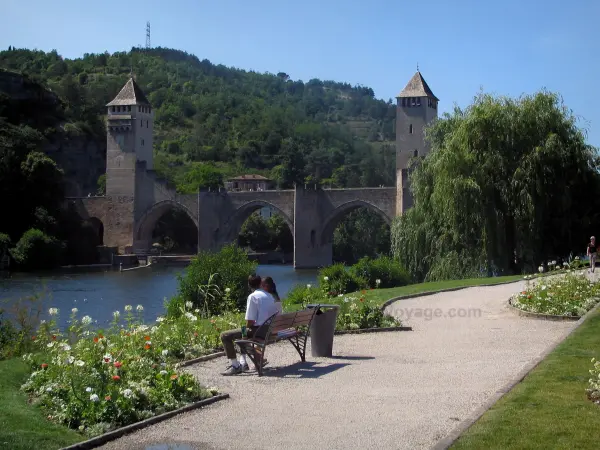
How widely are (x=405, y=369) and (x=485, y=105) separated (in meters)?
17.9

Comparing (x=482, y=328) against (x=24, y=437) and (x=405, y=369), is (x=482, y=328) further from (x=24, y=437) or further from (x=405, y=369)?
(x=24, y=437)

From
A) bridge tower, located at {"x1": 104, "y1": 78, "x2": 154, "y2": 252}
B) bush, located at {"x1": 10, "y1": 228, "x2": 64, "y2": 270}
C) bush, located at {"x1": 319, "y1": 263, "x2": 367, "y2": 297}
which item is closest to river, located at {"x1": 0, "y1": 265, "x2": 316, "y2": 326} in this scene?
bush, located at {"x1": 10, "y1": 228, "x2": 64, "y2": 270}

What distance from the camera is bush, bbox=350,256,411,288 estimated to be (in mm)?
22766

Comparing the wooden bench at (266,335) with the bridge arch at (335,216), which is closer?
the wooden bench at (266,335)

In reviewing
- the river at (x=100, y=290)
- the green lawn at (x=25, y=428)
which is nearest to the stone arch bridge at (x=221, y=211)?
the river at (x=100, y=290)

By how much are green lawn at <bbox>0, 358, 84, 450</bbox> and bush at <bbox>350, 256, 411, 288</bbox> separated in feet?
52.3

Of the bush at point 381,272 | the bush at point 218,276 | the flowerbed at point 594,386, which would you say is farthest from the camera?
the bush at point 381,272

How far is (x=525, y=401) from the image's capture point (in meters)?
6.55

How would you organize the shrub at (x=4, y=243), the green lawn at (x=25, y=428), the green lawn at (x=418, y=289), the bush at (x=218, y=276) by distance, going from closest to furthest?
the green lawn at (x=25, y=428) → the green lawn at (x=418, y=289) → the bush at (x=218, y=276) → the shrub at (x=4, y=243)

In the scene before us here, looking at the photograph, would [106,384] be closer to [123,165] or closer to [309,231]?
[309,231]

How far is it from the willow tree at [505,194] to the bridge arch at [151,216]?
149 ft

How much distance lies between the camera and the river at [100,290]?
2715 centimetres

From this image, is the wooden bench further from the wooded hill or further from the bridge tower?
the wooded hill

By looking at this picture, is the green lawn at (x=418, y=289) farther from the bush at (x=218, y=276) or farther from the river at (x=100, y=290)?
the river at (x=100, y=290)
